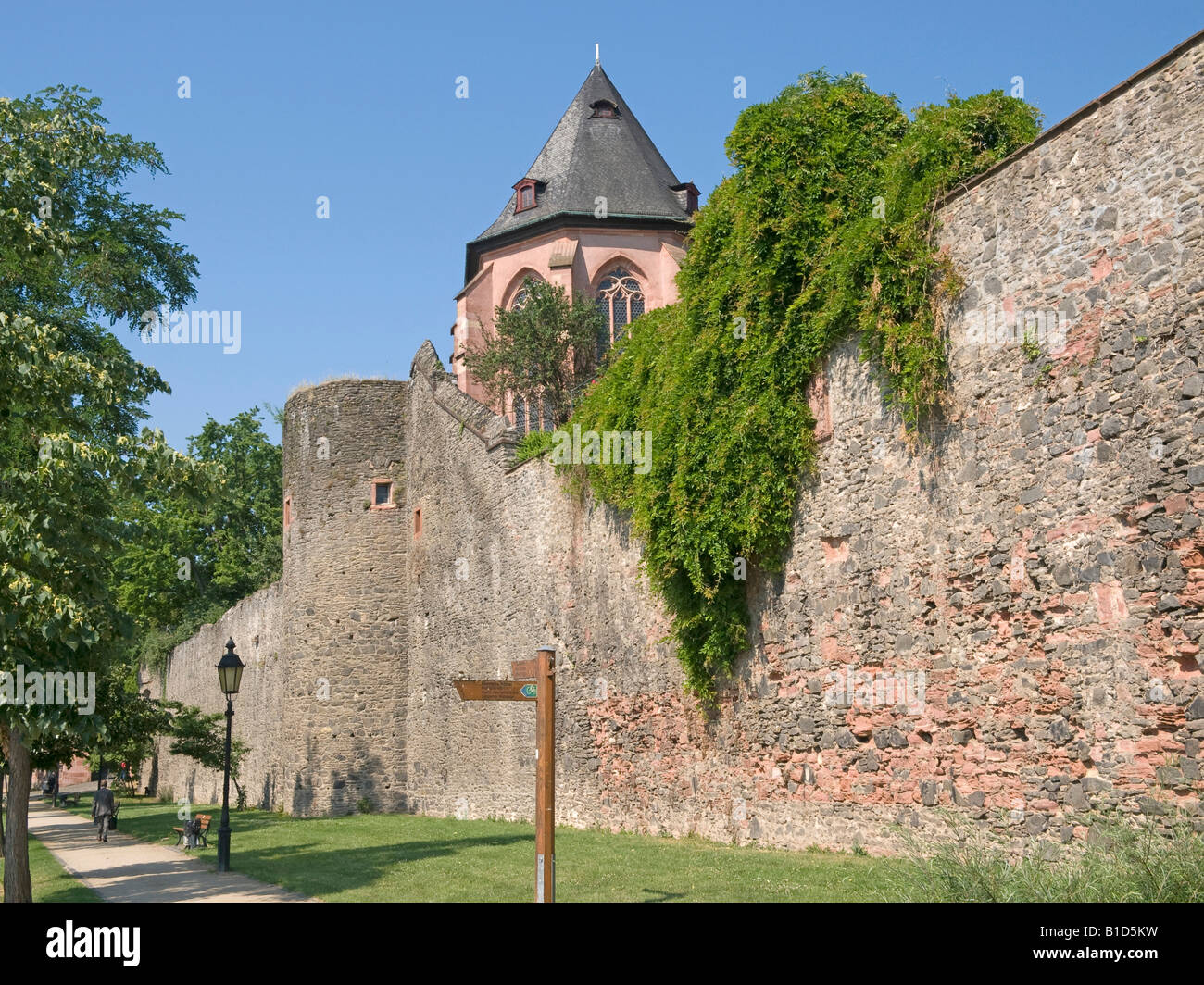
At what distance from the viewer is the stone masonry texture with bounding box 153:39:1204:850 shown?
909 centimetres

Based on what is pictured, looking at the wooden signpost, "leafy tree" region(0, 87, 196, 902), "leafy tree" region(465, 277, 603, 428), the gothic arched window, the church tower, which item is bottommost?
the wooden signpost

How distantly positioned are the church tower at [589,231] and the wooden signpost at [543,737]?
3116cm

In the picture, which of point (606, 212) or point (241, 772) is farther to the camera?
point (606, 212)

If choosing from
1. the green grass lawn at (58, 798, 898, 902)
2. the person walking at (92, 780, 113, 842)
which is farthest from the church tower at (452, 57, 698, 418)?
the green grass lawn at (58, 798, 898, 902)

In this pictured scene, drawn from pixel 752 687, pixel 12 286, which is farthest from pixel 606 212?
pixel 752 687

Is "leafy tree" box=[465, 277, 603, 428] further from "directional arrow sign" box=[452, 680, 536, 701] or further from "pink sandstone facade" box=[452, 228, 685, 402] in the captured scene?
"directional arrow sign" box=[452, 680, 536, 701]

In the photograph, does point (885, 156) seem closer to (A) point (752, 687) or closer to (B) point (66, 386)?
(A) point (752, 687)

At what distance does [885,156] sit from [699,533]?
15.5 ft

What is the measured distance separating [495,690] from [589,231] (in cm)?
3543

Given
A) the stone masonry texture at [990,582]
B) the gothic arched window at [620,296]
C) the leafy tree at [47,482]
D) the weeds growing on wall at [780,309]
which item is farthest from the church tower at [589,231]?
the leafy tree at [47,482]

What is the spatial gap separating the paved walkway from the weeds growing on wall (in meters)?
5.86

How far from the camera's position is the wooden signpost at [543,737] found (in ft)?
27.3

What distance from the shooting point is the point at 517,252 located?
144 feet

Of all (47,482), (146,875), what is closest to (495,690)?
(47,482)
